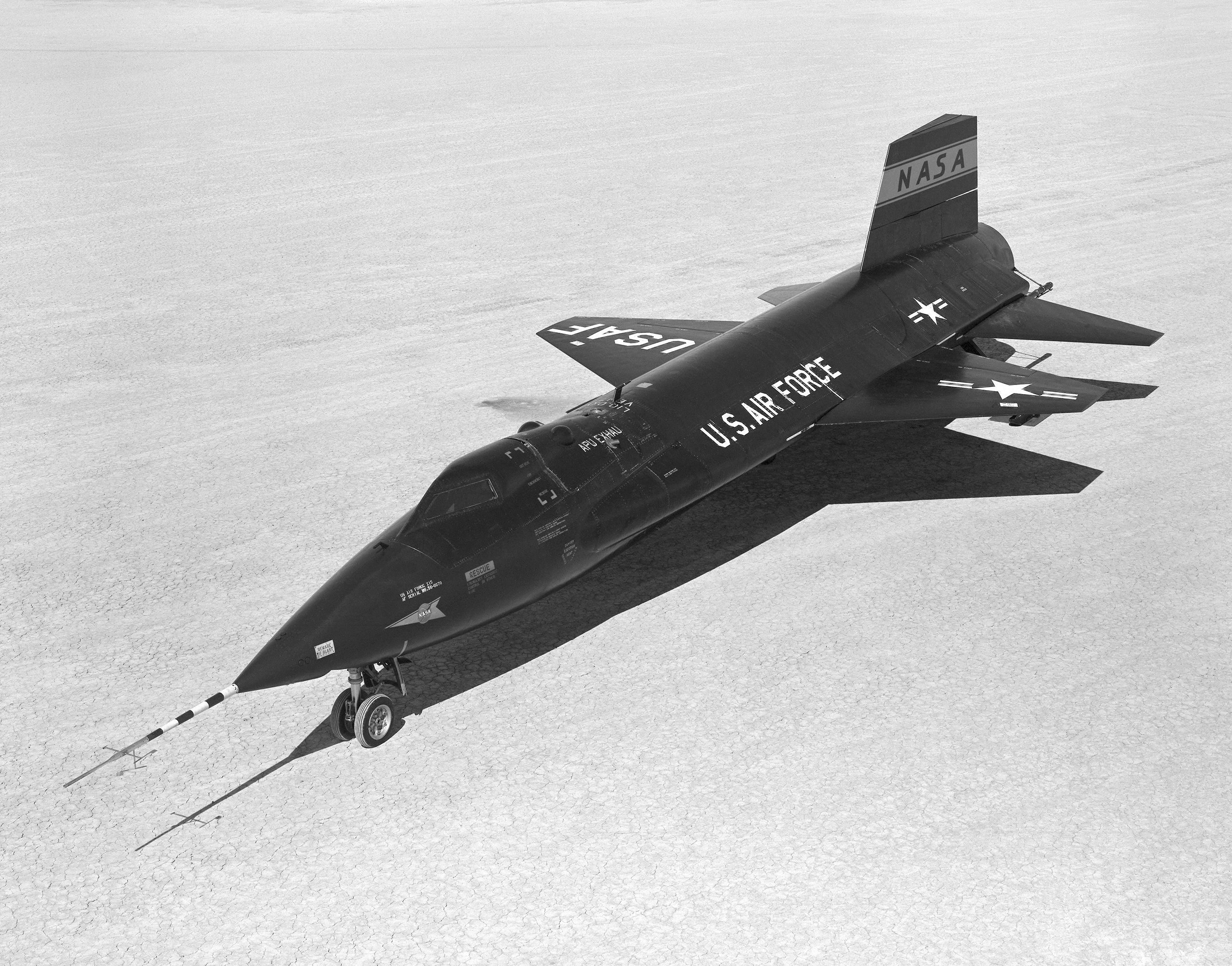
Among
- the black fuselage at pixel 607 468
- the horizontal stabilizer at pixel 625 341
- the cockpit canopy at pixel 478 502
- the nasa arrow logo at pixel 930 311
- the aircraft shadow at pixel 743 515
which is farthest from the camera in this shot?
the horizontal stabilizer at pixel 625 341

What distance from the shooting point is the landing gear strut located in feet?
41.5

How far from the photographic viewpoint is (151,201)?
35.2m

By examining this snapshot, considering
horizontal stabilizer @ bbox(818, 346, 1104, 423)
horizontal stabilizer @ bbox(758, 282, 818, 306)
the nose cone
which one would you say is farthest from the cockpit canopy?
horizontal stabilizer @ bbox(758, 282, 818, 306)

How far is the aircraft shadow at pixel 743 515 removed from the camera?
46.3ft

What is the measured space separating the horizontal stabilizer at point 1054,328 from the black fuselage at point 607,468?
410 millimetres

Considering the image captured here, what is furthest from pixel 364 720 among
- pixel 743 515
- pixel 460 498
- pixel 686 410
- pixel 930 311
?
pixel 930 311

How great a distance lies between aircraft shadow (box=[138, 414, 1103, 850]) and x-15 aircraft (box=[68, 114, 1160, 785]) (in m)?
0.66

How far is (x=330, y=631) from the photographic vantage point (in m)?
12.3

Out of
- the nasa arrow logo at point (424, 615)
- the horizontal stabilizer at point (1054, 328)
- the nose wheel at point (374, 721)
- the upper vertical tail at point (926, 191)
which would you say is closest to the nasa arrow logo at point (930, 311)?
the horizontal stabilizer at point (1054, 328)

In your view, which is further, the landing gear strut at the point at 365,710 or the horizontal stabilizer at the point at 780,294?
the horizontal stabilizer at the point at 780,294

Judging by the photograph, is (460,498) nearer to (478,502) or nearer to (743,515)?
(478,502)

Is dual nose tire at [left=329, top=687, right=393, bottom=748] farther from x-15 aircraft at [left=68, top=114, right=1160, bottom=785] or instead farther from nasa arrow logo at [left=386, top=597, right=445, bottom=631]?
nasa arrow logo at [left=386, top=597, right=445, bottom=631]

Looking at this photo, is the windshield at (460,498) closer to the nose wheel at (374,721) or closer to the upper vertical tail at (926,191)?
the nose wheel at (374,721)

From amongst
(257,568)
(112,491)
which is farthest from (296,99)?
(257,568)
